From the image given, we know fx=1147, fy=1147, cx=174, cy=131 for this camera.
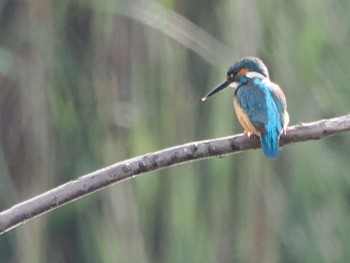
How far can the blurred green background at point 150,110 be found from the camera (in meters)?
3.17

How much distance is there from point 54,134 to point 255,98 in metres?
0.72

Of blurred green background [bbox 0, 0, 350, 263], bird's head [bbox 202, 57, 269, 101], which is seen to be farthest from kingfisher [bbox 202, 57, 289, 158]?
blurred green background [bbox 0, 0, 350, 263]

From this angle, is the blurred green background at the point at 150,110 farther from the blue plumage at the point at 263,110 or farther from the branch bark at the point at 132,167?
the branch bark at the point at 132,167

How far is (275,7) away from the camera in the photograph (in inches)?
126

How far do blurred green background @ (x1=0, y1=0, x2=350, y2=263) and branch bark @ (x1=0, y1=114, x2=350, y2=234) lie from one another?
1138 mm

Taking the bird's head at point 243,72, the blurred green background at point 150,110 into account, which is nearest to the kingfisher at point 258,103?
the bird's head at point 243,72

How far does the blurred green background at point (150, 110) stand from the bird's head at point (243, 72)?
24 cm

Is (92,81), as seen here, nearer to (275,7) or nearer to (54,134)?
(54,134)

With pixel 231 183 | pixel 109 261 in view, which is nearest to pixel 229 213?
pixel 231 183

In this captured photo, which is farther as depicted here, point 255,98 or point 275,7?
point 275,7

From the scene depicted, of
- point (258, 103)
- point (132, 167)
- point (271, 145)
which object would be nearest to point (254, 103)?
point (258, 103)

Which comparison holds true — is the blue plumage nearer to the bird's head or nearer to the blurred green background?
the bird's head

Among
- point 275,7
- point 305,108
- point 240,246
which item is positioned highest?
point 275,7

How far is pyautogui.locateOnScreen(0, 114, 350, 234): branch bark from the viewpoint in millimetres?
1804
